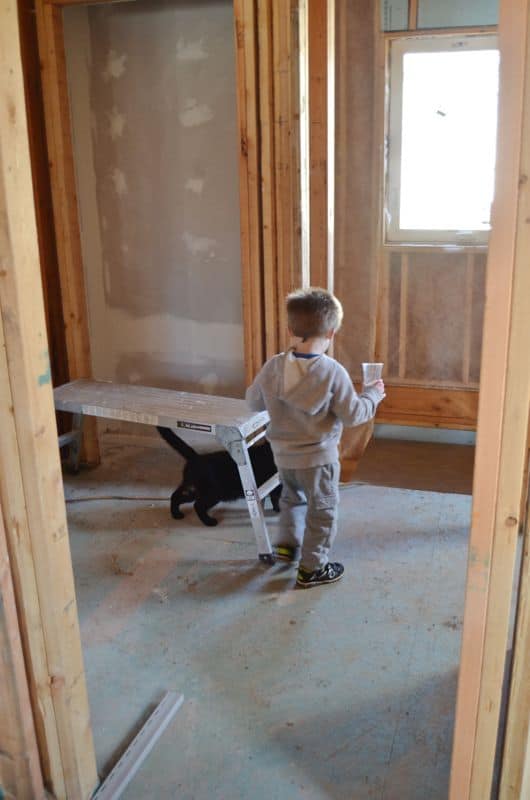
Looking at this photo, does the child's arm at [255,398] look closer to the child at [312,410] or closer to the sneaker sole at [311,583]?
the child at [312,410]

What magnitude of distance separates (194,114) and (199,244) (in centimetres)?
66

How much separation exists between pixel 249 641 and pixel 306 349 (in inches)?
41.5

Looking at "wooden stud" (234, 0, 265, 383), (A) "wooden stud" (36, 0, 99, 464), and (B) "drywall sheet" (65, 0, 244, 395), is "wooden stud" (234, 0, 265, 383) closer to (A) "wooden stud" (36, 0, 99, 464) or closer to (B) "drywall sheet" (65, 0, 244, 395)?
(B) "drywall sheet" (65, 0, 244, 395)

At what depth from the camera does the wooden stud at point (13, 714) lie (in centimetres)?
177

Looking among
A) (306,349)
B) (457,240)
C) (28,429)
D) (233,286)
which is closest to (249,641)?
(306,349)

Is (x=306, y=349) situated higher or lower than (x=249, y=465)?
higher

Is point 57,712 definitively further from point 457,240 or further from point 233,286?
point 457,240

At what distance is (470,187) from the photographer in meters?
4.15

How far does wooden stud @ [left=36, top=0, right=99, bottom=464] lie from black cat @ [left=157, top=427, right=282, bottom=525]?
85cm

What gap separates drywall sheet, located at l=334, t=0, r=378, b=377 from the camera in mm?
3957

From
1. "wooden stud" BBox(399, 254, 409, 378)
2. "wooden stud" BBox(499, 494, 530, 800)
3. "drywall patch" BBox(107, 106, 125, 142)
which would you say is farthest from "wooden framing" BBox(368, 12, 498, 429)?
"wooden stud" BBox(499, 494, 530, 800)

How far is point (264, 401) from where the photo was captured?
280 cm

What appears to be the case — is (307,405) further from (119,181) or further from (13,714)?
(119,181)

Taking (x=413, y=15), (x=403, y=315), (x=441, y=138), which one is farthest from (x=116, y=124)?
(x=403, y=315)
